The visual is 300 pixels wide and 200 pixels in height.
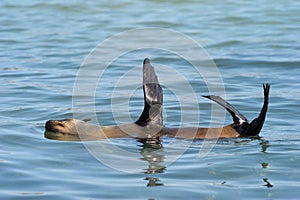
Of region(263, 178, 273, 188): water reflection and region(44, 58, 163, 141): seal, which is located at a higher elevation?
region(44, 58, 163, 141): seal

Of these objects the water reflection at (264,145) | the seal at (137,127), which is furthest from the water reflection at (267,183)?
the seal at (137,127)

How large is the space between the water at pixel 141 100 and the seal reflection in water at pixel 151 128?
0.11 m

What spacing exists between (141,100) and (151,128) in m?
2.18

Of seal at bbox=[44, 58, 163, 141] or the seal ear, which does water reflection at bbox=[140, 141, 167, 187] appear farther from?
the seal ear

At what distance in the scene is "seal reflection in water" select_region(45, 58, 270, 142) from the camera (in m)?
7.08

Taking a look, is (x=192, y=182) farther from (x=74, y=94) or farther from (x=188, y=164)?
(x=74, y=94)

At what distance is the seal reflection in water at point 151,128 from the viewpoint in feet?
23.2

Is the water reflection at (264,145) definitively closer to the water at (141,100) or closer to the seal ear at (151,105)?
the water at (141,100)

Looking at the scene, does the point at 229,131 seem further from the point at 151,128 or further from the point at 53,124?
the point at 53,124

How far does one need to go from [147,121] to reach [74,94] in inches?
105

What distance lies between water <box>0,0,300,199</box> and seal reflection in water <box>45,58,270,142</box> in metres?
0.11

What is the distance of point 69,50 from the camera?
13.0 m

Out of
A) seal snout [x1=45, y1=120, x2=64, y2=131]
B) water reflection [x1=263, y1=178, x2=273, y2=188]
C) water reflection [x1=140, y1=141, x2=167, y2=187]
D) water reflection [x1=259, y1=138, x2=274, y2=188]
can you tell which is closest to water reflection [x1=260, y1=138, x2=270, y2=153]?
water reflection [x1=259, y1=138, x2=274, y2=188]

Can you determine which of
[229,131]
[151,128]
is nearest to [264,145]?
[229,131]
